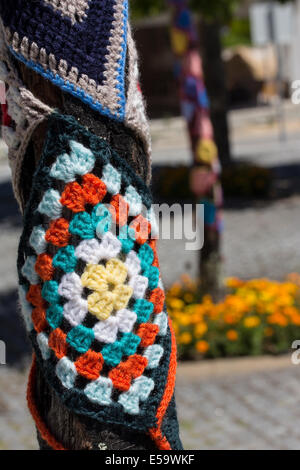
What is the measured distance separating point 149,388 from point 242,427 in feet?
10.2

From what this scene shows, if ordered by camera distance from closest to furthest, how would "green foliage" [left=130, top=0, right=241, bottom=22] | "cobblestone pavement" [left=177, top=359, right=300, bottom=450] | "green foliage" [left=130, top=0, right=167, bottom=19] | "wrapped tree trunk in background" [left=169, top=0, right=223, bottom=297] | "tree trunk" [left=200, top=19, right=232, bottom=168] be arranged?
"cobblestone pavement" [left=177, top=359, right=300, bottom=450]
"wrapped tree trunk in background" [left=169, top=0, right=223, bottom=297]
"green foliage" [left=130, top=0, right=241, bottom=22]
"green foliage" [left=130, top=0, right=167, bottom=19]
"tree trunk" [left=200, top=19, right=232, bottom=168]

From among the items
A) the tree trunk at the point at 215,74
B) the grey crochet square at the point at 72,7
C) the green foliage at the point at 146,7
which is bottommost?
the grey crochet square at the point at 72,7

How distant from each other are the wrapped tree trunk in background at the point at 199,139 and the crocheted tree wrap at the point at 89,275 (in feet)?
14.8

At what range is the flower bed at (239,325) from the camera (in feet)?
18.7

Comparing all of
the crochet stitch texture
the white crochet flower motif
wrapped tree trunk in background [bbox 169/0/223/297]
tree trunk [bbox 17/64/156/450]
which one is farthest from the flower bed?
the crochet stitch texture

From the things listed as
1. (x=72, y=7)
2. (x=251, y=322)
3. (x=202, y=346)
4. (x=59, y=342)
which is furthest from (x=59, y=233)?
(x=251, y=322)

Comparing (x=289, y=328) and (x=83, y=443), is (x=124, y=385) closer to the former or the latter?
(x=83, y=443)

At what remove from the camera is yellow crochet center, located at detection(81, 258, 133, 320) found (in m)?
1.76

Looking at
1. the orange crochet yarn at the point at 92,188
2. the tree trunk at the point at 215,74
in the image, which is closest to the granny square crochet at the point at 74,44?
the orange crochet yarn at the point at 92,188

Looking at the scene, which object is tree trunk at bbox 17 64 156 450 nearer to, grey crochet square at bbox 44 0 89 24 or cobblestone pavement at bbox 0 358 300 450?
grey crochet square at bbox 44 0 89 24

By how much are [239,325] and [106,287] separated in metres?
4.18

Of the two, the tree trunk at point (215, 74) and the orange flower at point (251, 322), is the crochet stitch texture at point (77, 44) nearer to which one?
the orange flower at point (251, 322)

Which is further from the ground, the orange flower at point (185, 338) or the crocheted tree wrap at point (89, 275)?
the crocheted tree wrap at point (89, 275)
